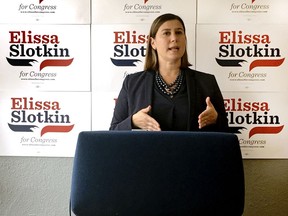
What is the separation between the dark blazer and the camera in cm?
179

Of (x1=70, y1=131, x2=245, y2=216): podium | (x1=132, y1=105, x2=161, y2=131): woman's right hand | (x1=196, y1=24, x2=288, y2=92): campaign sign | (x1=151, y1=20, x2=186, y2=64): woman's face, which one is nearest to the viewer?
(x1=70, y1=131, x2=245, y2=216): podium

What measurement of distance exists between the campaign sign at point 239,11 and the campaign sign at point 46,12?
69 centimetres

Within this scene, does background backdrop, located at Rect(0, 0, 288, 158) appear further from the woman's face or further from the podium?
the podium

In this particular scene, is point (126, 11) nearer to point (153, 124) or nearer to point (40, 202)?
point (153, 124)

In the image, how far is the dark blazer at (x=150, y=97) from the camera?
1.79 meters

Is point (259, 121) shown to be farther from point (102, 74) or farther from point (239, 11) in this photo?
point (102, 74)

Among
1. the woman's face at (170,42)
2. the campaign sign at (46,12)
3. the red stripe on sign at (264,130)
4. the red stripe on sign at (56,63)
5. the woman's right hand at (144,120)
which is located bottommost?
the red stripe on sign at (264,130)

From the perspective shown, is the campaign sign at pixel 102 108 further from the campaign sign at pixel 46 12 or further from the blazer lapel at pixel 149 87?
the campaign sign at pixel 46 12

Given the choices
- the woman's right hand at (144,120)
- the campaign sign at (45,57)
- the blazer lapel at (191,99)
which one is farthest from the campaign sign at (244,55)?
the campaign sign at (45,57)

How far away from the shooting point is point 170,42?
1916 mm

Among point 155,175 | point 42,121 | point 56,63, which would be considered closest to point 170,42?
point 56,63

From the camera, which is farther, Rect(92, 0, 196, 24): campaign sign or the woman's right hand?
Rect(92, 0, 196, 24): campaign sign

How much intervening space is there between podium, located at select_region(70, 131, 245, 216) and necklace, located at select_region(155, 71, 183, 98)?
0.77m

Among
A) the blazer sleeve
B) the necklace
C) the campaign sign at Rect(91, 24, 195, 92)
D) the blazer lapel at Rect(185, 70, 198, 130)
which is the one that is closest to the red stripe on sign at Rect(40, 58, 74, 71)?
the campaign sign at Rect(91, 24, 195, 92)
